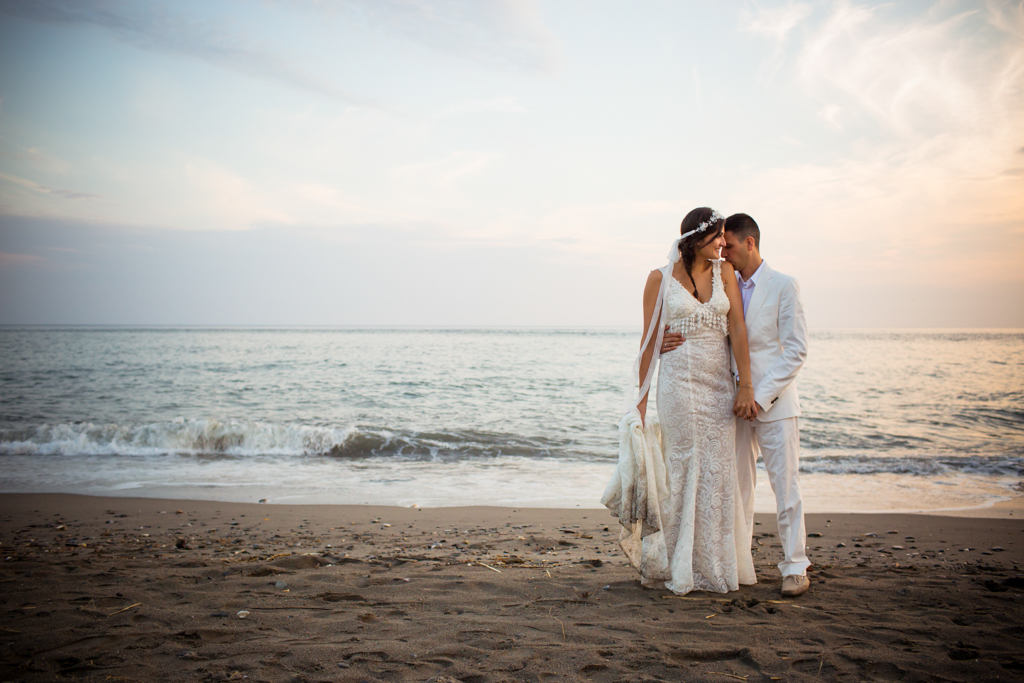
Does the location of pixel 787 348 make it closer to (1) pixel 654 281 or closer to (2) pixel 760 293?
(2) pixel 760 293

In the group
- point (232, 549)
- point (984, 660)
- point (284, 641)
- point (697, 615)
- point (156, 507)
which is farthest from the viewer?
point (156, 507)

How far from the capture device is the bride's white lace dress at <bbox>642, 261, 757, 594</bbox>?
353 cm

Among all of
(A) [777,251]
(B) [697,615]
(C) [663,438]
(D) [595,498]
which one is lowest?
(D) [595,498]

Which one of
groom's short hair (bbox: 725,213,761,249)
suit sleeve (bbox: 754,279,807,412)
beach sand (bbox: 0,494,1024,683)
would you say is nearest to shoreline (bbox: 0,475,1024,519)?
beach sand (bbox: 0,494,1024,683)

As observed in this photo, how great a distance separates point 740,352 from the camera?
3.57m

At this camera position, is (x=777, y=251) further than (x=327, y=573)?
Yes

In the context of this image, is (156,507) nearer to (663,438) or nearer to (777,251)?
(663,438)

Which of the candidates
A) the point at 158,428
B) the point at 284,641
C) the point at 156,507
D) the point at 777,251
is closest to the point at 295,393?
the point at 158,428

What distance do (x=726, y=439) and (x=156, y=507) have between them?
6.02 meters

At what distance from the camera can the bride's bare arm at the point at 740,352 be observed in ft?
11.6

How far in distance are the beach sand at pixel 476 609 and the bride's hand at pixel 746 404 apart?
1.12m

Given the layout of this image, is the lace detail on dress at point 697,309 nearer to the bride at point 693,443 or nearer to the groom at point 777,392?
the bride at point 693,443

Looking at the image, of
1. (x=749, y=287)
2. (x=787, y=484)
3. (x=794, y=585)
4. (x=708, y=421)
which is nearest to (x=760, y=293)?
(x=749, y=287)

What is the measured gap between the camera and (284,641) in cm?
272
